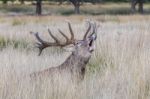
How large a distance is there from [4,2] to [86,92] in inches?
2671

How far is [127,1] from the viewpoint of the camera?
271ft

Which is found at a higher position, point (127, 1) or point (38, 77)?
point (38, 77)

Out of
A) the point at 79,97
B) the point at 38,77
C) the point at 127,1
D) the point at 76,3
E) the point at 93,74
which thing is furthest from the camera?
the point at 127,1

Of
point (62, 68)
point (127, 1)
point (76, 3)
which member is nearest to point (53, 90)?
point (62, 68)

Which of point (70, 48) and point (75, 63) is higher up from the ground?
point (70, 48)

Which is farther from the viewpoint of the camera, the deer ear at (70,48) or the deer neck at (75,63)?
Result: the deer ear at (70,48)

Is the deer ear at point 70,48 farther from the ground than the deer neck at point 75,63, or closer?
farther from the ground

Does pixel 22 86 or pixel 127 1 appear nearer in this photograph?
pixel 22 86

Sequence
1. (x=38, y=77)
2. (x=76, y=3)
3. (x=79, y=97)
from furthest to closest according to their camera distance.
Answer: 1. (x=76, y=3)
2. (x=38, y=77)
3. (x=79, y=97)

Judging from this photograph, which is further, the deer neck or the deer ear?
the deer ear

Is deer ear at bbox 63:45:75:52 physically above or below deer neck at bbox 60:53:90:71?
above

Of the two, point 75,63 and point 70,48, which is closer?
point 75,63

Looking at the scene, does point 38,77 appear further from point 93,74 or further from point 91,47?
point 93,74

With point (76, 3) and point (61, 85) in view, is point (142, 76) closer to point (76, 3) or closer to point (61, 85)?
point (61, 85)
